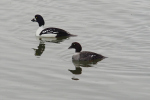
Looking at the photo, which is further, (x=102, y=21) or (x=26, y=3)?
(x=26, y=3)

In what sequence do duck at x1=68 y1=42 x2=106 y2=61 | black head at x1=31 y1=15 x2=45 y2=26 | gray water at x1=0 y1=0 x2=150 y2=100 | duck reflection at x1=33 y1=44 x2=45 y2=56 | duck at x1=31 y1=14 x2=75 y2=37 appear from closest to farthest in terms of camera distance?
gray water at x1=0 y1=0 x2=150 y2=100 < duck at x1=68 y1=42 x2=106 y2=61 < duck reflection at x1=33 y1=44 x2=45 y2=56 < duck at x1=31 y1=14 x2=75 y2=37 < black head at x1=31 y1=15 x2=45 y2=26

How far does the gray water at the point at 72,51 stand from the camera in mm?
13898

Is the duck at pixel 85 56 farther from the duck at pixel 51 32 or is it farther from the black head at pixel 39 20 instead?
the black head at pixel 39 20

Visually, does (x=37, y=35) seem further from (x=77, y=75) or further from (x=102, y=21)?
(x=77, y=75)

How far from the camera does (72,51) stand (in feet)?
62.0

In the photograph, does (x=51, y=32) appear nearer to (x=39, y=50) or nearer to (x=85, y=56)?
(x=39, y=50)

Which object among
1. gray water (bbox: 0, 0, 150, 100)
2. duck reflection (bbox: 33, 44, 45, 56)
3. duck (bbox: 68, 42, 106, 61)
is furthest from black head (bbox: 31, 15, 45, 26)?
duck (bbox: 68, 42, 106, 61)

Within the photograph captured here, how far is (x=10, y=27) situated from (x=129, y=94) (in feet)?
33.6

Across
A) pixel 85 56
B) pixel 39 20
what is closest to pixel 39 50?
pixel 85 56

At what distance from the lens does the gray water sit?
45.6 feet

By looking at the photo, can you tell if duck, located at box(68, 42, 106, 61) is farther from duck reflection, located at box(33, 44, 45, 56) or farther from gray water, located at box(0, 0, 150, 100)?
duck reflection, located at box(33, 44, 45, 56)

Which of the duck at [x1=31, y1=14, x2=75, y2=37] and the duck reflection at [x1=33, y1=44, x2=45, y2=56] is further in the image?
the duck at [x1=31, y1=14, x2=75, y2=37]

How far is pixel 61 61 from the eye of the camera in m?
17.0

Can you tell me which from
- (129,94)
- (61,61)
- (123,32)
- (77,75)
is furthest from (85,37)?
(129,94)
